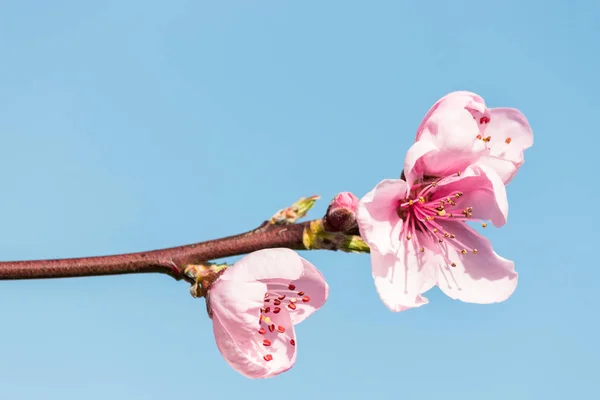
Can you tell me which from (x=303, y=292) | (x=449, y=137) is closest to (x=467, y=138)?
(x=449, y=137)

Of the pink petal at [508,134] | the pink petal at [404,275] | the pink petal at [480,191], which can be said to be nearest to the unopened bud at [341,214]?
the pink petal at [404,275]

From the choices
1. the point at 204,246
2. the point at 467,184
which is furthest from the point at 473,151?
the point at 204,246

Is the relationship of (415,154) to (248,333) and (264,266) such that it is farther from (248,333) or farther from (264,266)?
(248,333)

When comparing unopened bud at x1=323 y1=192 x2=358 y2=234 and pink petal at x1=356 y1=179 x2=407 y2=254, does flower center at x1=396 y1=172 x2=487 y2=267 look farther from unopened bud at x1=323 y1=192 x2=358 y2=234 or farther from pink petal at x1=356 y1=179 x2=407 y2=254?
unopened bud at x1=323 y1=192 x2=358 y2=234

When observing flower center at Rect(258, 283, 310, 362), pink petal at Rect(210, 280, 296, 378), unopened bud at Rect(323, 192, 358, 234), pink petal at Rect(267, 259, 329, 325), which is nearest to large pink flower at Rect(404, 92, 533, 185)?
unopened bud at Rect(323, 192, 358, 234)

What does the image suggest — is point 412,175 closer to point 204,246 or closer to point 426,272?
point 426,272

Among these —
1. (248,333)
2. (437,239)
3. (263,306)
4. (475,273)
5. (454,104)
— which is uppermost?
(454,104)
